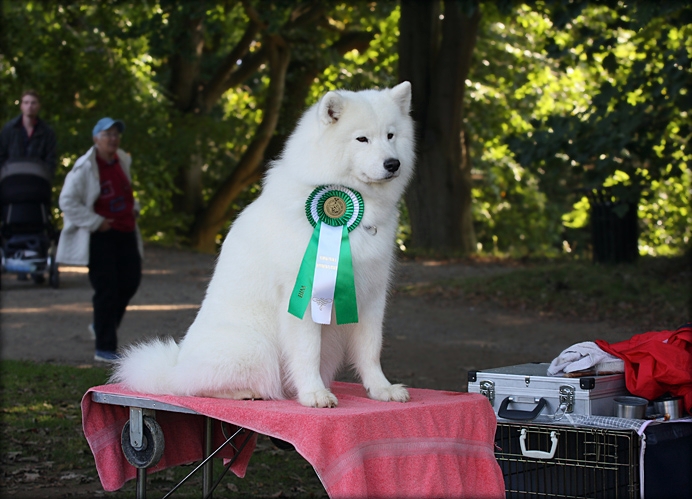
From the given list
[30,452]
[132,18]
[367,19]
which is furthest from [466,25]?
[30,452]

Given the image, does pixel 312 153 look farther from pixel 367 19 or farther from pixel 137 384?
pixel 367 19

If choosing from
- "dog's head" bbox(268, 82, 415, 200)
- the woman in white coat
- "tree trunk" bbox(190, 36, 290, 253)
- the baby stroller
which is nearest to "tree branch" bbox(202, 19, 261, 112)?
"tree trunk" bbox(190, 36, 290, 253)

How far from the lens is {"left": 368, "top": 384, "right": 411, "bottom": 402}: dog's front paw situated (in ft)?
12.0

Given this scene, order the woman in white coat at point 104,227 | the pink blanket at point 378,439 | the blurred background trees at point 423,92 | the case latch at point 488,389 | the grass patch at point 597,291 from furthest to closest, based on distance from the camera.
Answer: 1. the grass patch at point 597,291
2. the blurred background trees at point 423,92
3. the woman in white coat at point 104,227
4. the case latch at point 488,389
5. the pink blanket at point 378,439

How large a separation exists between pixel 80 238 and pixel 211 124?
13.4 m

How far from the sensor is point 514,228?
2853 cm

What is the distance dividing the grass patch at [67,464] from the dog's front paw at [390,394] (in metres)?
1.60

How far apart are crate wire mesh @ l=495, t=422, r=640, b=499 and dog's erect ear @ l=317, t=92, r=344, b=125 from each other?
1.57 meters

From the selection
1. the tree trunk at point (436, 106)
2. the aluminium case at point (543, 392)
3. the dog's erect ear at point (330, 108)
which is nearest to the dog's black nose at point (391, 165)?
the dog's erect ear at point (330, 108)

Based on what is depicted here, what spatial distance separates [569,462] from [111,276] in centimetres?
509

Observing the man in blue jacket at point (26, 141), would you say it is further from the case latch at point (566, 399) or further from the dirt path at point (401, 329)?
the case latch at point (566, 399)

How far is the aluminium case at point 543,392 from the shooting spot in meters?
3.66

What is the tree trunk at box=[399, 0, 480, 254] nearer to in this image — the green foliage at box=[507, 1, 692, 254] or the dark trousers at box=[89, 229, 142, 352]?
the green foliage at box=[507, 1, 692, 254]

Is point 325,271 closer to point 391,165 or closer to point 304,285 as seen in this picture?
point 304,285
